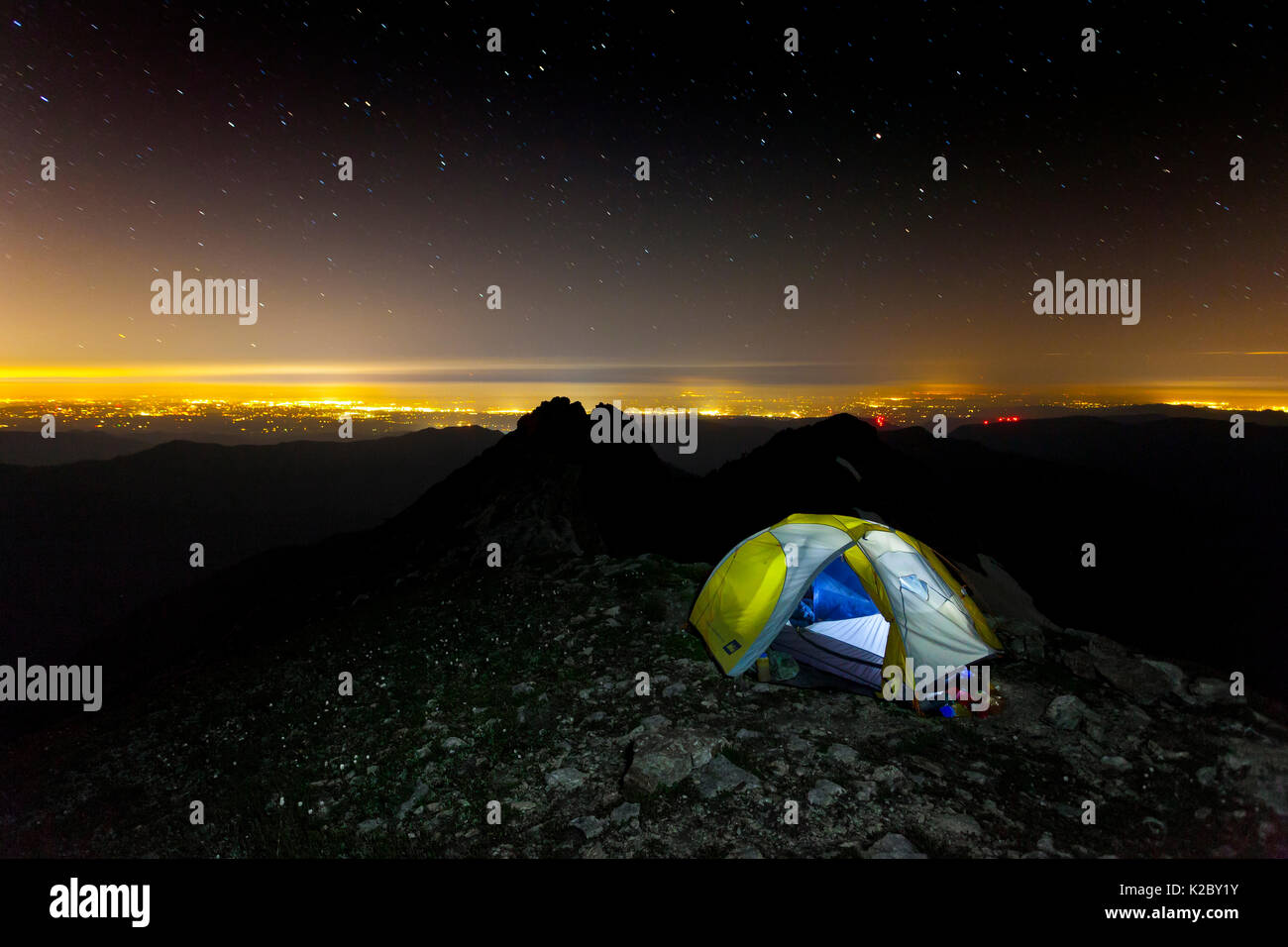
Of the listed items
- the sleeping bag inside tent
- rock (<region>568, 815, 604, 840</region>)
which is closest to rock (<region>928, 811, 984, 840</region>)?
the sleeping bag inside tent

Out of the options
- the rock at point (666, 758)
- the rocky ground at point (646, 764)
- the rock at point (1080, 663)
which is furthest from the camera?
the rock at point (1080, 663)

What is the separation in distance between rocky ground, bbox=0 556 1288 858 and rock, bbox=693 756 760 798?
0.13 feet

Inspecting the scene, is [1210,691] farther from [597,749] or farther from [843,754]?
[597,749]

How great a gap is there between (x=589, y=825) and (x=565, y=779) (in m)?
1.00

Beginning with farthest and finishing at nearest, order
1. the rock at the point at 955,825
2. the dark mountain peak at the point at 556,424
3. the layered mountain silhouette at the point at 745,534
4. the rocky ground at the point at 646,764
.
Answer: the dark mountain peak at the point at 556,424
the layered mountain silhouette at the point at 745,534
the rocky ground at the point at 646,764
the rock at the point at 955,825

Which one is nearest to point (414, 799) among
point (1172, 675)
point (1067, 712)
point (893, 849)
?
point (893, 849)

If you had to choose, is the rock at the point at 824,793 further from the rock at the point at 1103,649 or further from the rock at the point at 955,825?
the rock at the point at 1103,649

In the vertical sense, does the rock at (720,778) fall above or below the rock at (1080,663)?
below

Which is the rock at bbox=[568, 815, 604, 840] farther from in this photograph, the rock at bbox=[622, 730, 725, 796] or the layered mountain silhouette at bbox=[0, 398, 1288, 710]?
the layered mountain silhouette at bbox=[0, 398, 1288, 710]

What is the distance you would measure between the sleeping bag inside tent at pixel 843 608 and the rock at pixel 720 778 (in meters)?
2.35

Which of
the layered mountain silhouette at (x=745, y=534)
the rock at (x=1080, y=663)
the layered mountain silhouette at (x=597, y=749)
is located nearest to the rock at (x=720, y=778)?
the layered mountain silhouette at (x=597, y=749)

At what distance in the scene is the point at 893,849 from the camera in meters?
6.27

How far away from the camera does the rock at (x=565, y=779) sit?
7.70 meters
